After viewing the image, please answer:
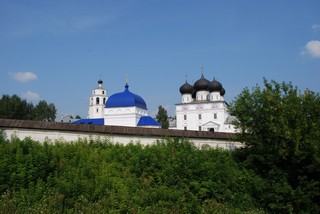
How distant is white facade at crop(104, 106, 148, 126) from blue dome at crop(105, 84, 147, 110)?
52cm

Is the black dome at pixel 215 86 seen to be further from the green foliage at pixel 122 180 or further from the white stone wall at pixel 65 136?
the green foliage at pixel 122 180

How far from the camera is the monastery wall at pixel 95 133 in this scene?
39.4 feet

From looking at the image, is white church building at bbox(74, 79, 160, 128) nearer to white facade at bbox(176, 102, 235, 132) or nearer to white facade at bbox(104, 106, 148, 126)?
white facade at bbox(104, 106, 148, 126)

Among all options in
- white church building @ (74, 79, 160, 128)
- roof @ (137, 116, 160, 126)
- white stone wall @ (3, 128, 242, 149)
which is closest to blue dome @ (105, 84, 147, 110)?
white church building @ (74, 79, 160, 128)

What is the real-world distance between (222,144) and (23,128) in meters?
7.52

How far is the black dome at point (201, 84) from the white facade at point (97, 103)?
46.5 feet

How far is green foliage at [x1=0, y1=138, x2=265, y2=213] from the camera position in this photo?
8.20 m

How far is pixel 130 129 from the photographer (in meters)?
13.1

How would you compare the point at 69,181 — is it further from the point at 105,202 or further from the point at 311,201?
the point at 311,201

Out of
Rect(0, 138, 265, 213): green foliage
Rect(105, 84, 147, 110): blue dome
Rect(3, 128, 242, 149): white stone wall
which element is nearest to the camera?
Rect(0, 138, 265, 213): green foliage

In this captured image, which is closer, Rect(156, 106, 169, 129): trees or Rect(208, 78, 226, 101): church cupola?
Rect(208, 78, 226, 101): church cupola

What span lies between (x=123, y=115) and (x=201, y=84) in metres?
13.0

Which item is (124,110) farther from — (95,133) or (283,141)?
(283,141)

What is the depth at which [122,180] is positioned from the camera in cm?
953
